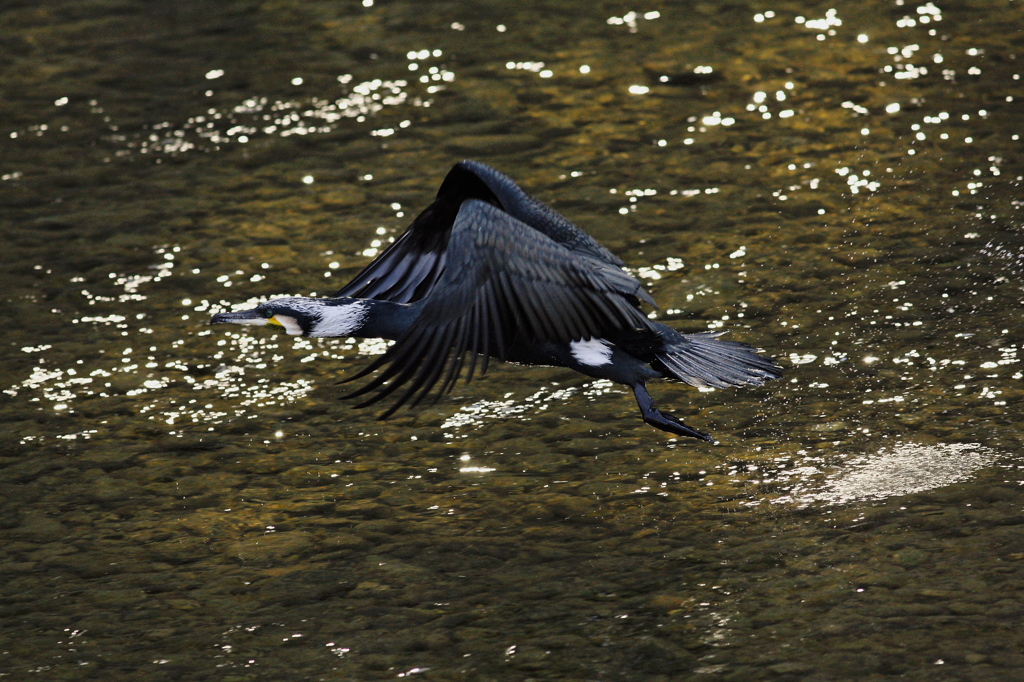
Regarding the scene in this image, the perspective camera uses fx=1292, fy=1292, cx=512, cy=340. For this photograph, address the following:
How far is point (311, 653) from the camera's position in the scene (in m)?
4.05

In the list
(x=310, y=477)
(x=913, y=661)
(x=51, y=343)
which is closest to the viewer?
(x=913, y=661)

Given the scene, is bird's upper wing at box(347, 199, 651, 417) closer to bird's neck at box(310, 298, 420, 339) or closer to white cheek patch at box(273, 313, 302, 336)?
bird's neck at box(310, 298, 420, 339)

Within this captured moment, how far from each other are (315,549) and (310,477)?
543 millimetres

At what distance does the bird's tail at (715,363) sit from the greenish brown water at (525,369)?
12.0 inches

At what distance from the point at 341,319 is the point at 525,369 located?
129 cm

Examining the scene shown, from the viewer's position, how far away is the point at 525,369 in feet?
19.6

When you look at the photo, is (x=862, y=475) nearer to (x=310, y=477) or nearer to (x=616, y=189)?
(x=310, y=477)

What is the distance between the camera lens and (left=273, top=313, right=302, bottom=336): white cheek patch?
16.2 feet

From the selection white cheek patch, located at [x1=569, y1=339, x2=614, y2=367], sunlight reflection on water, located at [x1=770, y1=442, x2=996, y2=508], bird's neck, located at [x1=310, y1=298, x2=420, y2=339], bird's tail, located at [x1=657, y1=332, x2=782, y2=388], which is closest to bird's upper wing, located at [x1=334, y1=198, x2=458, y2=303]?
bird's neck, located at [x1=310, y1=298, x2=420, y2=339]

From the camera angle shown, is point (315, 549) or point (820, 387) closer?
point (315, 549)

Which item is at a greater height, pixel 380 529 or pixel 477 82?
pixel 477 82

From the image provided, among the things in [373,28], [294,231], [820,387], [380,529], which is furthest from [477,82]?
[380,529]

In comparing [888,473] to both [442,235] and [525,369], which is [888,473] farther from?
[442,235]

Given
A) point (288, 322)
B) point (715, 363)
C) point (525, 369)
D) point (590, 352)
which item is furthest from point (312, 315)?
point (715, 363)
